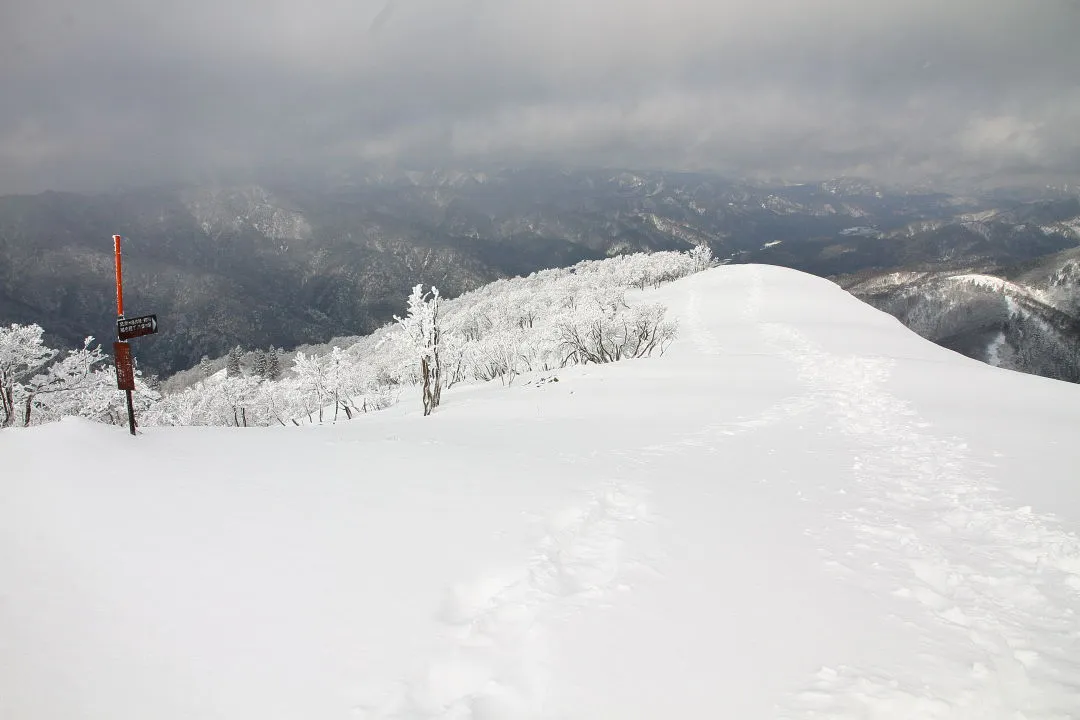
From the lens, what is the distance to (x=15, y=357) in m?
31.2

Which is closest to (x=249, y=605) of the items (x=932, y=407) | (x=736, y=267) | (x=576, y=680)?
(x=576, y=680)

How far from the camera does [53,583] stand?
5.42m

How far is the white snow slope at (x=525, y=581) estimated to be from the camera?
446cm

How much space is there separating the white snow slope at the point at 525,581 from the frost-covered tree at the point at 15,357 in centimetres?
3067

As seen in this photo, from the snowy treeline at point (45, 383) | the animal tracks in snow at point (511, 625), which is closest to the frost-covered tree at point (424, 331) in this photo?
the snowy treeline at point (45, 383)

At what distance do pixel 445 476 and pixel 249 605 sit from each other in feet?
16.8

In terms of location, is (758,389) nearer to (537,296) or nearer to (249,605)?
(249,605)

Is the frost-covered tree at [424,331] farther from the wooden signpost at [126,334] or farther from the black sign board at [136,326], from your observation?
the black sign board at [136,326]

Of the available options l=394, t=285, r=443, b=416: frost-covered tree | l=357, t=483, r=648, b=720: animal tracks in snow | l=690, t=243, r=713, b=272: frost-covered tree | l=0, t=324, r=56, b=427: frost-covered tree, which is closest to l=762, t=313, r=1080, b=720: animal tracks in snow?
l=357, t=483, r=648, b=720: animal tracks in snow

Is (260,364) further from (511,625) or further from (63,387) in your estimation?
(511,625)

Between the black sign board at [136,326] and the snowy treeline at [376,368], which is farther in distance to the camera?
the snowy treeline at [376,368]

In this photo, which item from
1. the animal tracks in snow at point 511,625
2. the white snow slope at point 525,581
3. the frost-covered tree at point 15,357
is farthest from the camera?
the frost-covered tree at point 15,357

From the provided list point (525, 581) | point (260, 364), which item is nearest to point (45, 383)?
point (525, 581)

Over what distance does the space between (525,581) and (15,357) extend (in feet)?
136
